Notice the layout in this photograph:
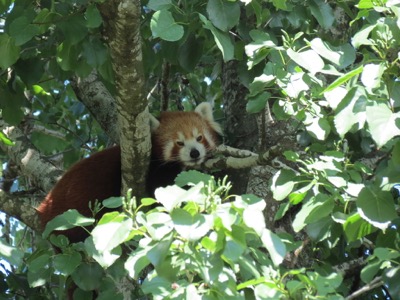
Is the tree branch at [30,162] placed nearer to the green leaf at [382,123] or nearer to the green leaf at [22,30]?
the green leaf at [22,30]

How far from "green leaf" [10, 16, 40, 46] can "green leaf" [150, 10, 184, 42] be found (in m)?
0.86

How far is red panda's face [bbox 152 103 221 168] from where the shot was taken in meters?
5.89

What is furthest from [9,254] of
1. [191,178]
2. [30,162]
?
[30,162]

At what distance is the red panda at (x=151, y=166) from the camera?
17.3 feet

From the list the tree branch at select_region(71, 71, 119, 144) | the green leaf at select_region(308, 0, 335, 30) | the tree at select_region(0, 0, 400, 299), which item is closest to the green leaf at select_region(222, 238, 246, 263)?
the tree at select_region(0, 0, 400, 299)

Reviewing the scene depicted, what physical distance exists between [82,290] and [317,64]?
5.57 feet

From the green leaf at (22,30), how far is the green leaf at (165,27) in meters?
0.86

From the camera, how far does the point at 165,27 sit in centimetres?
366

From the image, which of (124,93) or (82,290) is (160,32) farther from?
(82,290)

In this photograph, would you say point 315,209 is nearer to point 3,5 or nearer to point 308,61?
point 308,61

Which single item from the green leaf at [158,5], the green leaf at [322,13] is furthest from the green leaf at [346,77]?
the green leaf at [322,13]

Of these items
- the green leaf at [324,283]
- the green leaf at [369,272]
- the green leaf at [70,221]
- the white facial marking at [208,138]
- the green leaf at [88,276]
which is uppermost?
the green leaf at [70,221]

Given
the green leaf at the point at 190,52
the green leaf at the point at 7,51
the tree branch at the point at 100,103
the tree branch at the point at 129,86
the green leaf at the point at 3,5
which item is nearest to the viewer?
the tree branch at the point at 129,86

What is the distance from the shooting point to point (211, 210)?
2607 mm
